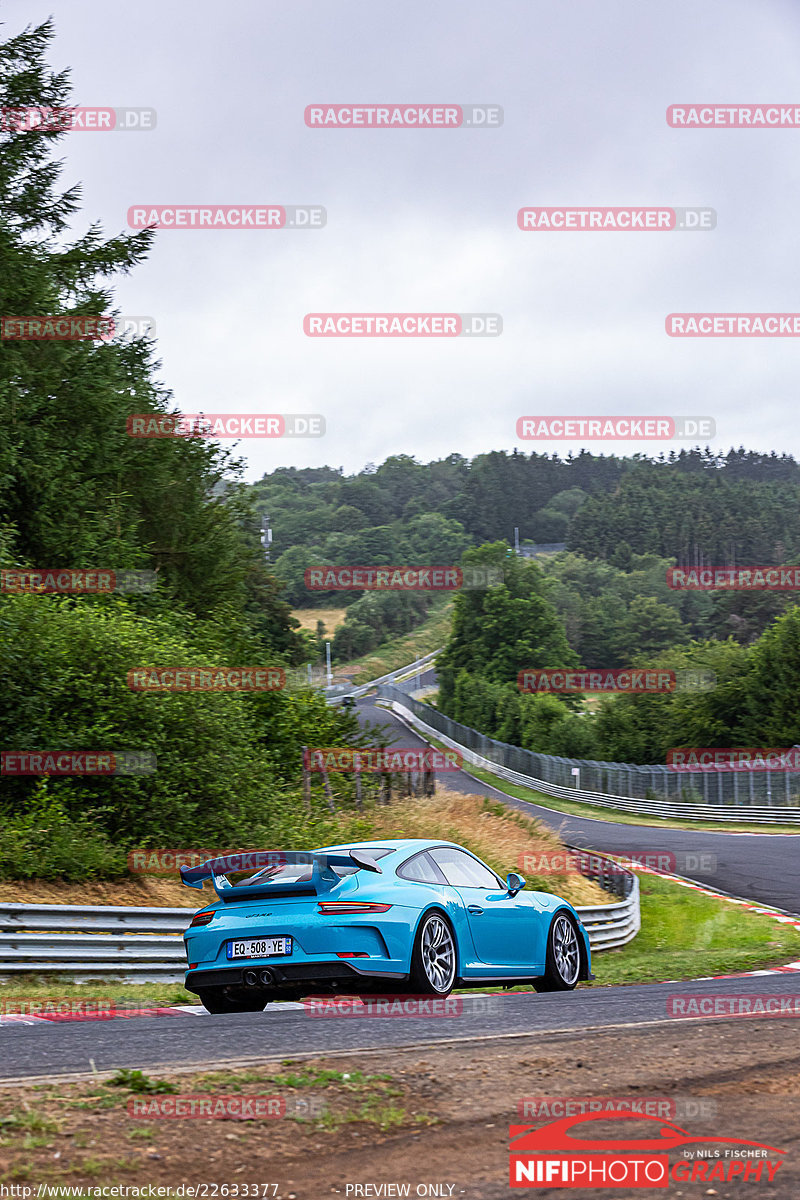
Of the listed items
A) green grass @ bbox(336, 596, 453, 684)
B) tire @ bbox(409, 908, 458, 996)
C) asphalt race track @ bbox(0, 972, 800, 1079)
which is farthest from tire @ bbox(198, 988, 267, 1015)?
green grass @ bbox(336, 596, 453, 684)

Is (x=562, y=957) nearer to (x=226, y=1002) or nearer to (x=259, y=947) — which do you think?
(x=226, y=1002)

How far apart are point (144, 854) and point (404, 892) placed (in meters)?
7.38

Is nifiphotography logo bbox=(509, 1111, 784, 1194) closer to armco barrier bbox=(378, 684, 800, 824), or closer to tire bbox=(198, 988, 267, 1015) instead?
tire bbox=(198, 988, 267, 1015)

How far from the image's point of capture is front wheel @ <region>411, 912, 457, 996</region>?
26.5 feet

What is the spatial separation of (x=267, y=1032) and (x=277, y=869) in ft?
5.49

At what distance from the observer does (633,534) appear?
16338cm

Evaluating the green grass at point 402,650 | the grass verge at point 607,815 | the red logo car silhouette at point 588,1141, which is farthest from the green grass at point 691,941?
the green grass at point 402,650

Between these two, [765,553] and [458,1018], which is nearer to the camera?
[458,1018]

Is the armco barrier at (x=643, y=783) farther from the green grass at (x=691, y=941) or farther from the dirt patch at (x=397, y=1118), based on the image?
the dirt patch at (x=397, y=1118)

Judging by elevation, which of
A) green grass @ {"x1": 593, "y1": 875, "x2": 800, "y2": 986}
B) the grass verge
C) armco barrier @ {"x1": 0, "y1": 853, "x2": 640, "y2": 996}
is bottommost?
the grass verge

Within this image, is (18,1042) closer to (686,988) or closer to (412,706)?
(686,988)

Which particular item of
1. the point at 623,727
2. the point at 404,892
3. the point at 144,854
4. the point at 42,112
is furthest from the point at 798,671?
the point at 404,892

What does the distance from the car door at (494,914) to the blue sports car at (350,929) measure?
12 mm

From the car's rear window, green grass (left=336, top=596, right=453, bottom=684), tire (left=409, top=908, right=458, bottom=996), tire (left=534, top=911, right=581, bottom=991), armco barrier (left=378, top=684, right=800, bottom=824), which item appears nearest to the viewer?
tire (left=409, top=908, right=458, bottom=996)
